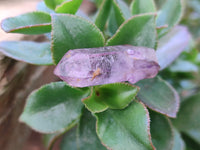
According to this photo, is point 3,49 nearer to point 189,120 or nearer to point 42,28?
point 42,28

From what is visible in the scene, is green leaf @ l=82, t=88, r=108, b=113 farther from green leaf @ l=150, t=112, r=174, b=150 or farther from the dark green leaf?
the dark green leaf

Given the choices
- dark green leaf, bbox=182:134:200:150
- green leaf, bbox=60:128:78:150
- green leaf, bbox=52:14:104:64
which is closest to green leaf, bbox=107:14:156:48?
green leaf, bbox=52:14:104:64

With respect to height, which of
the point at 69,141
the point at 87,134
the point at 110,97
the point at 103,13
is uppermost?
the point at 103,13

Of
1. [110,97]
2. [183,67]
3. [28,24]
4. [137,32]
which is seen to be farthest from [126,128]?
[183,67]

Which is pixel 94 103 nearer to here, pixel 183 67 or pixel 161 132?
pixel 161 132

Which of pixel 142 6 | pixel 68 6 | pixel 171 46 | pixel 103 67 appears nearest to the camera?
pixel 103 67

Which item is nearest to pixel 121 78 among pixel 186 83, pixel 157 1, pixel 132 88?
pixel 132 88
